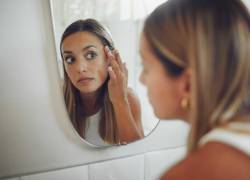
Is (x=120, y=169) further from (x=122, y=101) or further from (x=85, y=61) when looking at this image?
(x=85, y=61)

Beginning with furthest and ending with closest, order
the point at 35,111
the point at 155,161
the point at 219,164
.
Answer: the point at 155,161
the point at 35,111
the point at 219,164

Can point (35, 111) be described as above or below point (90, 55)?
below

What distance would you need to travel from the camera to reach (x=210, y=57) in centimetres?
70

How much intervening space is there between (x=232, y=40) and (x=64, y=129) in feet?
1.51

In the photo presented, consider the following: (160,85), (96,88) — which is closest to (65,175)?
(96,88)

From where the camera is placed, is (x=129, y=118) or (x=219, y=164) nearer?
(x=219, y=164)

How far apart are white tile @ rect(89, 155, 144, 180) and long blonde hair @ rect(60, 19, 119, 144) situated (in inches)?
2.4

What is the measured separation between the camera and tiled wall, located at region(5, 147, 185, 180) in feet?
2.91

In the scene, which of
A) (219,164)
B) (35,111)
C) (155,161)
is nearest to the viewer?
(219,164)

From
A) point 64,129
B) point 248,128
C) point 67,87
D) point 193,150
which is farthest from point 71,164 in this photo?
point 248,128

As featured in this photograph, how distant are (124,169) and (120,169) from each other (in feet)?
0.04

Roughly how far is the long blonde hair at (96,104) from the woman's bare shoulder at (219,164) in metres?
0.29

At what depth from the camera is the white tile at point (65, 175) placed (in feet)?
2.84

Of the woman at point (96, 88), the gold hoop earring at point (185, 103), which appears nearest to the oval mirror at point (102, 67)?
→ the woman at point (96, 88)
